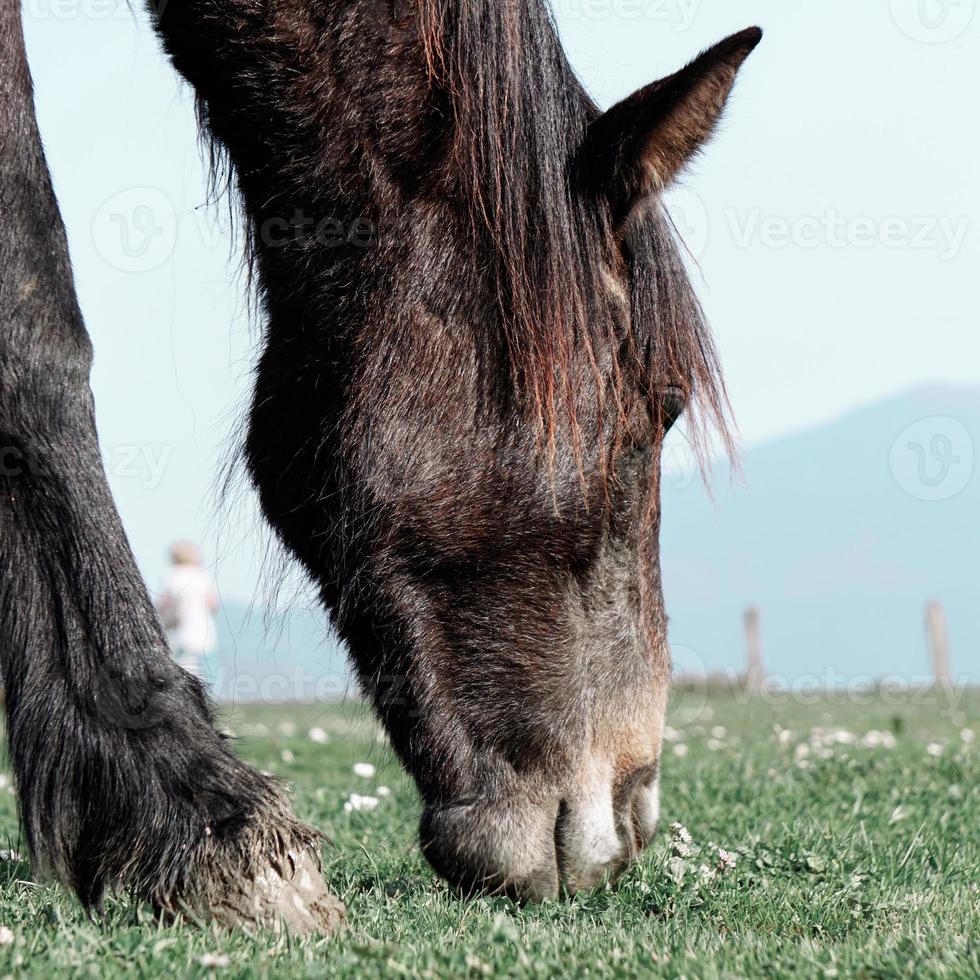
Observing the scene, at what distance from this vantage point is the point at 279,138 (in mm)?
3068

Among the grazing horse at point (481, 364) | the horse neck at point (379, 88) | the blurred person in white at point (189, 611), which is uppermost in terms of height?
the horse neck at point (379, 88)

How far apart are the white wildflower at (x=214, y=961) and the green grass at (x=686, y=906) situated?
2 centimetres

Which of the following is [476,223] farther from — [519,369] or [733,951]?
[733,951]

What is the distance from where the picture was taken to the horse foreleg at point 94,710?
234 centimetres

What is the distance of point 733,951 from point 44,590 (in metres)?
1.52

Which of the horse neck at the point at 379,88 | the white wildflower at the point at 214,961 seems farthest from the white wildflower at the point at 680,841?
the horse neck at the point at 379,88

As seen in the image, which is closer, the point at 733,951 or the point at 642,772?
the point at 733,951

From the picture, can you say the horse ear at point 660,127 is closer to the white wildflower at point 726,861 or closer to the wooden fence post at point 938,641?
the white wildflower at point 726,861

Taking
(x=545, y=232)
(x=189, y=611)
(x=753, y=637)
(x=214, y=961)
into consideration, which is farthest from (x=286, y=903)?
(x=753, y=637)

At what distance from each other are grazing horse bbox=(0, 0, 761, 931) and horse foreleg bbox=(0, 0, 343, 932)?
0.31 meters

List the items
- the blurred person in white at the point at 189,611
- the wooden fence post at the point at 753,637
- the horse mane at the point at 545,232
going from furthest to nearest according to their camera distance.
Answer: the wooden fence post at the point at 753,637, the blurred person in white at the point at 189,611, the horse mane at the point at 545,232

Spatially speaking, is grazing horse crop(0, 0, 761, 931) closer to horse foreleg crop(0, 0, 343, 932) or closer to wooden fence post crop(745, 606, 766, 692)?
horse foreleg crop(0, 0, 343, 932)

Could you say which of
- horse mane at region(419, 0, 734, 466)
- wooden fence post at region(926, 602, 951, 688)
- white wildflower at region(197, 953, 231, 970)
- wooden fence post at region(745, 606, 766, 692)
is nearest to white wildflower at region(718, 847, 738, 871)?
horse mane at region(419, 0, 734, 466)

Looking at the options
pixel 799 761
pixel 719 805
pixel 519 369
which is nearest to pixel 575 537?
pixel 519 369
